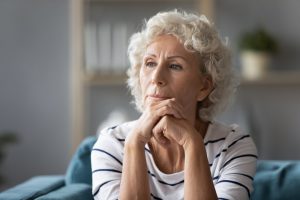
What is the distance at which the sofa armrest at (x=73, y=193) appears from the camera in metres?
1.74

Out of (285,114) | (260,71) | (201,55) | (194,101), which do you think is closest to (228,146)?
(194,101)

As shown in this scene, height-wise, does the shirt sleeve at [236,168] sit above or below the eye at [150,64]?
below

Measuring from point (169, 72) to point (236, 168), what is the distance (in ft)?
1.12

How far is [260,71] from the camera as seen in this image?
350 cm

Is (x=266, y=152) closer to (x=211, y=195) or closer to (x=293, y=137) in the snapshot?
(x=293, y=137)

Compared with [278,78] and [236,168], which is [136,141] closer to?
[236,168]

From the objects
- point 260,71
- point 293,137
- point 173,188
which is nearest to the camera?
point 173,188

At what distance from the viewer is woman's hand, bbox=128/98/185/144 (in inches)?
64.9

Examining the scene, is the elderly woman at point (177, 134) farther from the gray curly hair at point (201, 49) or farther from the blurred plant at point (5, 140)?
the blurred plant at point (5, 140)

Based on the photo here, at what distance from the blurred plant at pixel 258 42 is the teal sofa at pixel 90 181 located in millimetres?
1498

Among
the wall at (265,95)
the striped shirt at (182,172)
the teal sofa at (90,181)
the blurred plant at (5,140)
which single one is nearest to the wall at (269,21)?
the wall at (265,95)

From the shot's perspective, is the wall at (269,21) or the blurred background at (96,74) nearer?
the blurred background at (96,74)

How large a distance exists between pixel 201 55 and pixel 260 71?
5.98ft

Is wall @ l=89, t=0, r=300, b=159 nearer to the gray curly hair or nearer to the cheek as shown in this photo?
the gray curly hair
